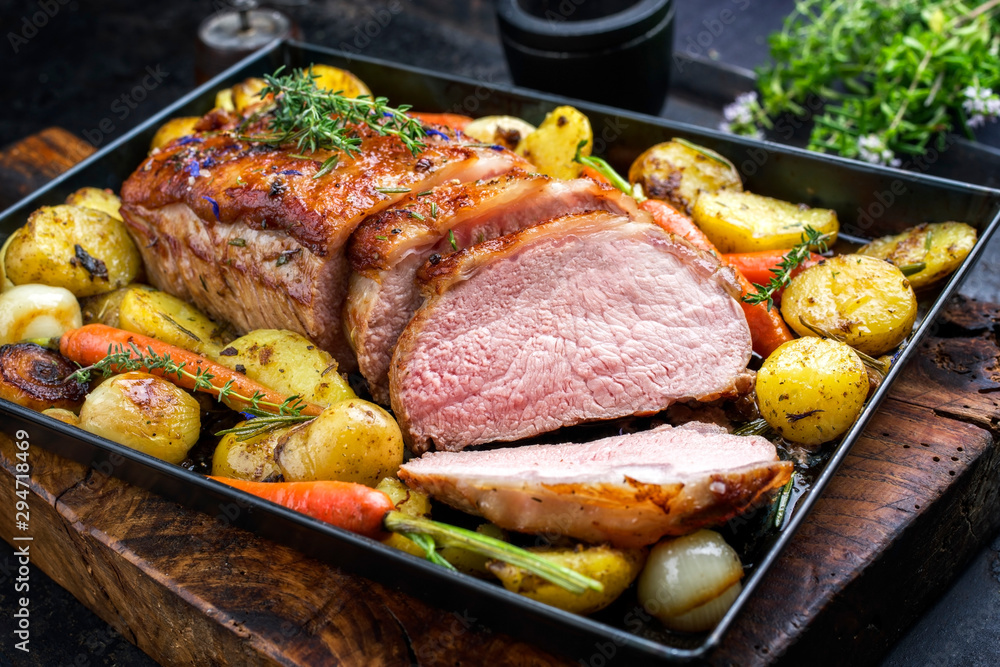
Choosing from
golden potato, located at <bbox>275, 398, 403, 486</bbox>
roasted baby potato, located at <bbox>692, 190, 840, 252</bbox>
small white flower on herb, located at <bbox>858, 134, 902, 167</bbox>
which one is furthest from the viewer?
small white flower on herb, located at <bbox>858, 134, 902, 167</bbox>

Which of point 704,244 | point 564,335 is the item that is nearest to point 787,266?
point 704,244

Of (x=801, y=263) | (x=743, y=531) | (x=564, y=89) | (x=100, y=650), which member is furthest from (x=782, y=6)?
(x=100, y=650)

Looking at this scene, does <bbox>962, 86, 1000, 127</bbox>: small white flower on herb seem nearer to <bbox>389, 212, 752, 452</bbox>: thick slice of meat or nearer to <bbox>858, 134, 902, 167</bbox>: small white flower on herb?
<bbox>858, 134, 902, 167</bbox>: small white flower on herb

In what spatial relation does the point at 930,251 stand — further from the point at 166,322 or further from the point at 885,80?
the point at 166,322

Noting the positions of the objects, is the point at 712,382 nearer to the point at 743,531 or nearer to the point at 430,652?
the point at 743,531

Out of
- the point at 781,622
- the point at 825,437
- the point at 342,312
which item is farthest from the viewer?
the point at 342,312

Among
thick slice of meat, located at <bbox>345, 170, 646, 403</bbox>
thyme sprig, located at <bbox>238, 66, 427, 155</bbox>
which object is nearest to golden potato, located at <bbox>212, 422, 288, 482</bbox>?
thick slice of meat, located at <bbox>345, 170, 646, 403</bbox>
